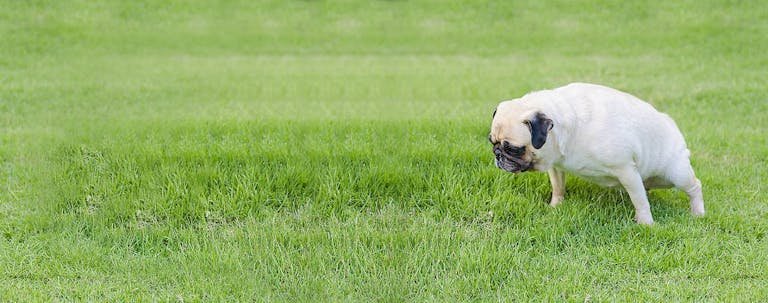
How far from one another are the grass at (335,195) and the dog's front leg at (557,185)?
166mm

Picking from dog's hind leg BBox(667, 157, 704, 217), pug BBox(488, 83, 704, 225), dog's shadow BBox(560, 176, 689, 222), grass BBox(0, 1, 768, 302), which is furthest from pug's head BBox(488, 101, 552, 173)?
dog's hind leg BBox(667, 157, 704, 217)

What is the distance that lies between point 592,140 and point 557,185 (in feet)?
2.94

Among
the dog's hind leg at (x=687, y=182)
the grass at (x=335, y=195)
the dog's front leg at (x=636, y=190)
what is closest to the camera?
the grass at (x=335, y=195)

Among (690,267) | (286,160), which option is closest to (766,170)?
(690,267)

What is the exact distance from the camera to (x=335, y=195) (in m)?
6.61

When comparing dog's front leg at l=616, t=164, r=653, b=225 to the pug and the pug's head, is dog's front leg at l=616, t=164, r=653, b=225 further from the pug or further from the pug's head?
the pug's head

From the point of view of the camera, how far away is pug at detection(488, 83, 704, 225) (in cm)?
563

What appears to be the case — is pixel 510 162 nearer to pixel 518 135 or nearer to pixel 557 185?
pixel 518 135

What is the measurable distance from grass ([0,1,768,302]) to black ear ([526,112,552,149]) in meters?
0.93

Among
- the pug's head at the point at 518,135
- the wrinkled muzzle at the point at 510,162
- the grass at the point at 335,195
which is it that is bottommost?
the grass at the point at 335,195

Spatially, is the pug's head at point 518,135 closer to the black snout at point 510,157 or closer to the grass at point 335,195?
the black snout at point 510,157

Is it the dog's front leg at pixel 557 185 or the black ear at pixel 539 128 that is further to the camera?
the dog's front leg at pixel 557 185

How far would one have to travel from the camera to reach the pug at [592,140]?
563 cm

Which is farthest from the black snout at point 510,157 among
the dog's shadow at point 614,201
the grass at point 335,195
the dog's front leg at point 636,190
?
the dog's shadow at point 614,201
